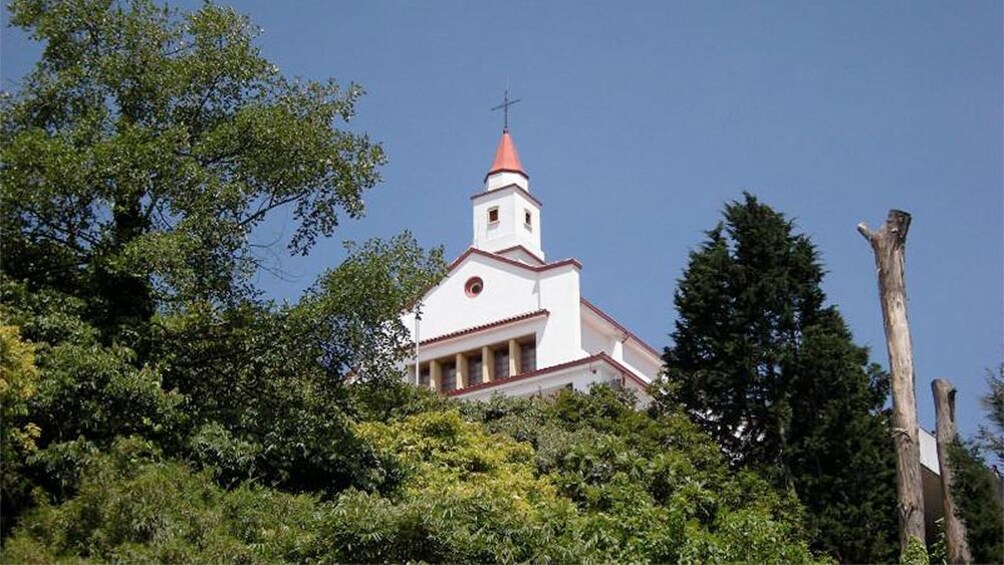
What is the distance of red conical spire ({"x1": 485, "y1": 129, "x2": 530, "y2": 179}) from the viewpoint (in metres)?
41.2

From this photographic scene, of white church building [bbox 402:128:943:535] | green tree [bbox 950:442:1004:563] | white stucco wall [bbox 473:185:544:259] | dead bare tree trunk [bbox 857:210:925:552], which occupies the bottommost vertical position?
green tree [bbox 950:442:1004:563]

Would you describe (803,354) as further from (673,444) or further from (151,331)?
(151,331)

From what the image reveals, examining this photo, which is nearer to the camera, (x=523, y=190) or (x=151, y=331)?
(x=151, y=331)

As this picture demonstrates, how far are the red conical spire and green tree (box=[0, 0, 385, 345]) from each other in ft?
78.9

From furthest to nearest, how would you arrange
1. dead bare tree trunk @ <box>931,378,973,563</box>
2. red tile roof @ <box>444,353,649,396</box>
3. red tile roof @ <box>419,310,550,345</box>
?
1. red tile roof @ <box>419,310,550,345</box>
2. red tile roof @ <box>444,353,649,396</box>
3. dead bare tree trunk @ <box>931,378,973,563</box>

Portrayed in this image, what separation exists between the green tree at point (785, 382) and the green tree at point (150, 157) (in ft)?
20.9

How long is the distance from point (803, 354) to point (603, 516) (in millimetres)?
6268

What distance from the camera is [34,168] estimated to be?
49.0ft

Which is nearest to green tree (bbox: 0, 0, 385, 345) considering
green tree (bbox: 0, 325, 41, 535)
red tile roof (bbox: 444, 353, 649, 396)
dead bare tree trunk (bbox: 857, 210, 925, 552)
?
green tree (bbox: 0, 325, 41, 535)

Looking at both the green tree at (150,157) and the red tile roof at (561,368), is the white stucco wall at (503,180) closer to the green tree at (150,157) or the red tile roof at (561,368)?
the red tile roof at (561,368)

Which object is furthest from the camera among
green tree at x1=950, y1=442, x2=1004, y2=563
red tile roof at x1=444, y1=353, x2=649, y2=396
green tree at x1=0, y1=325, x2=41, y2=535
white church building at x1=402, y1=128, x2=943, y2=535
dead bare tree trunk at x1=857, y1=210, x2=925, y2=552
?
white church building at x1=402, y1=128, x2=943, y2=535

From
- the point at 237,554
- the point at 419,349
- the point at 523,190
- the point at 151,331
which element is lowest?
the point at 237,554

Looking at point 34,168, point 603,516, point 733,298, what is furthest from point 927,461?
point 34,168

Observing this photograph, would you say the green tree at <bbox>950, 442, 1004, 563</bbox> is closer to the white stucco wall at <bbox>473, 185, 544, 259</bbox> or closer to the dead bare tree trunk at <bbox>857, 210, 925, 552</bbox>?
the dead bare tree trunk at <bbox>857, 210, 925, 552</bbox>
